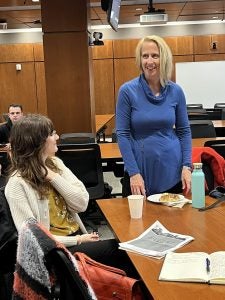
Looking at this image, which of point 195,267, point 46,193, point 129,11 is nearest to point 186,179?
point 46,193

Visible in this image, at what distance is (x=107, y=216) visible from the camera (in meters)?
2.14

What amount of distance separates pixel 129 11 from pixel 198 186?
755 centimetres

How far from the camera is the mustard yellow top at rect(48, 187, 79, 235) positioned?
2.17m

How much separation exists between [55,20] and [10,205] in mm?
4645

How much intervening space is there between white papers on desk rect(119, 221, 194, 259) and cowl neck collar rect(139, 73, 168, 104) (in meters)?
0.81

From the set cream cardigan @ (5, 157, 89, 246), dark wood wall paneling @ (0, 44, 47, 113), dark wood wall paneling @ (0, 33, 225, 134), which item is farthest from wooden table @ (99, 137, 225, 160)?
dark wood wall paneling @ (0, 44, 47, 113)

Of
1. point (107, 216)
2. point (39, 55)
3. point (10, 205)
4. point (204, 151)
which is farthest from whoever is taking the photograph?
point (39, 55)

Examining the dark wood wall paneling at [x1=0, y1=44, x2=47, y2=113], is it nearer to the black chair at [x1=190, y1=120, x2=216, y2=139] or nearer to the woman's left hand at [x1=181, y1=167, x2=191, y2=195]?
the black chair at [x1=190, y1=120, x2=216, y2=139]

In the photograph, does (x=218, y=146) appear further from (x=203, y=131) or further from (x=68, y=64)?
(x=68, y=64)

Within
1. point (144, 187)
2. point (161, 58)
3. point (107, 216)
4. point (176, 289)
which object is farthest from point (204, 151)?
point (176, 289)

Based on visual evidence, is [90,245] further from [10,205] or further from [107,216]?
[10,205]

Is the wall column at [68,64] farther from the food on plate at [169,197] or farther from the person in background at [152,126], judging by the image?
the food on plate at [169,197]

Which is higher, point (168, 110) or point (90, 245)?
point (168, 110)

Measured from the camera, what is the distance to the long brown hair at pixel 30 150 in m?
2.06
